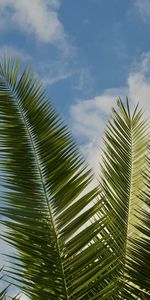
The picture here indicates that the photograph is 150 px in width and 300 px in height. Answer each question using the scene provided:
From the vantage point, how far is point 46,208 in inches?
110

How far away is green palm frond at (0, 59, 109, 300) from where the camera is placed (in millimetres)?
2617

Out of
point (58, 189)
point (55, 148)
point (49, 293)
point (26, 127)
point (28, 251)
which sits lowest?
point (49, 293)

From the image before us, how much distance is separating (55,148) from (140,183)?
1008 mm

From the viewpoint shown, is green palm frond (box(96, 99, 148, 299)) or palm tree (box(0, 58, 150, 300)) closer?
palm tree (box(0, 58, 150, 300))

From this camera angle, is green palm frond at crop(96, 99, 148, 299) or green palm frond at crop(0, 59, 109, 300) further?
green palm frond at crop(96, 99, 148, 299)

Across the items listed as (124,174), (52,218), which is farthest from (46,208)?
(124,174)

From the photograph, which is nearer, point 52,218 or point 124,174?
point 52,218

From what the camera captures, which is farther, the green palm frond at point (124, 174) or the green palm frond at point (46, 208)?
the green palm frond at point (124, 174)

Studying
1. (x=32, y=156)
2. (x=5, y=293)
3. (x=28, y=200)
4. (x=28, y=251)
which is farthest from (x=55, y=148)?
(x=5, y=293)

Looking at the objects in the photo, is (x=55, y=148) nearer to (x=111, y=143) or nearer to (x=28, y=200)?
(x=28, y=200)

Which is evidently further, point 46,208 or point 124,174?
point 124,174

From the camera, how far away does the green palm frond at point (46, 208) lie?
103 inches

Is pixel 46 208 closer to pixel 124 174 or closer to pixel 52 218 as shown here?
pixel 52 218

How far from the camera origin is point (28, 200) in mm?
2803
